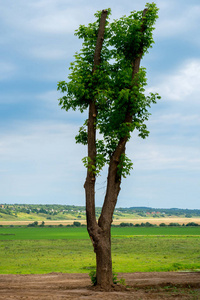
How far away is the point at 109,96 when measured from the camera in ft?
77.7

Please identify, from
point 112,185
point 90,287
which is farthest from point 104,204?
point 90,287

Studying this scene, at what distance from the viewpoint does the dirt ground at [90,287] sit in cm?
2014

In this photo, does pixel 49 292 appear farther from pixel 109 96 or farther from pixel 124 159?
pixel 109 96

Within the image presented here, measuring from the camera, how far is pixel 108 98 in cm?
2353

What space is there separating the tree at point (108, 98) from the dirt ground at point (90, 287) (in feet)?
6.27

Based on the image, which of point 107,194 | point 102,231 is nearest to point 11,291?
point 102,231

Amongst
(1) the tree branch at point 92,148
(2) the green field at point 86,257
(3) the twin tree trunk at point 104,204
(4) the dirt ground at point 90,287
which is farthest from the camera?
(2) the green field at point 86,257

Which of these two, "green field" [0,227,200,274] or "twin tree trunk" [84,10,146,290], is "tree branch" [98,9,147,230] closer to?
"twin tree trunk" [84,10,146,290]

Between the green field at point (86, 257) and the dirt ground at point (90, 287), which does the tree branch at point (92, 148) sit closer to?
the dirt ground at point (90, 287)

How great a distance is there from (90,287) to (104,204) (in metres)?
4.80

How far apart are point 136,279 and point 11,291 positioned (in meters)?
8.92

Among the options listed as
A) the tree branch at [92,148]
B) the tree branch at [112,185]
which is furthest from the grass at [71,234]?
the tree branch at [92,148]

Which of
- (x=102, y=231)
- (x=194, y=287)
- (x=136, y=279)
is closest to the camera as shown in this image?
(x=102, y=231)

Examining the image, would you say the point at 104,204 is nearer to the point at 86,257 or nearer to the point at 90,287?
the point at 90,287
